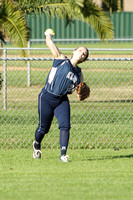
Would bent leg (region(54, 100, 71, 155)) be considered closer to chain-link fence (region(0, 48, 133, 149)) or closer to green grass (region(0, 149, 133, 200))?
green grass (region(0, 149, 133, 200))

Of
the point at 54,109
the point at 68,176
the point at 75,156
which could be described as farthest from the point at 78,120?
the point at 68,176

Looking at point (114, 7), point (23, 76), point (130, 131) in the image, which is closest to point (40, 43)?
point (23, 76)

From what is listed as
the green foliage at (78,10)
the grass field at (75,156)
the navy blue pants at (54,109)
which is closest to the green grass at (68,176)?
the grass field at (75,156)

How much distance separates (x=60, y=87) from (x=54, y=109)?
1.35 ft

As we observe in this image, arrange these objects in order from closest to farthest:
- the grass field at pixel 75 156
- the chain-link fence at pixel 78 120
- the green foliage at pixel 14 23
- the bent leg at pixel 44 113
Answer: the grass field at pixel 75 156, the bent leg at pixel 44 113, the chain-link fence at pixel 78 120, the green foliage at pixel 14 23

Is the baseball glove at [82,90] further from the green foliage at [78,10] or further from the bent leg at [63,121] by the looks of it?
the green foliage at [78,10]

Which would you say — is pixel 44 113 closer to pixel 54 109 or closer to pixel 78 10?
pixel 54 109

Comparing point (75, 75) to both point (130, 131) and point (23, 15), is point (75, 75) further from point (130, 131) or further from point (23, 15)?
point (23, 15)

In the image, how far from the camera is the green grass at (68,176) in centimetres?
543

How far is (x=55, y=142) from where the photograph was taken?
29.9ft

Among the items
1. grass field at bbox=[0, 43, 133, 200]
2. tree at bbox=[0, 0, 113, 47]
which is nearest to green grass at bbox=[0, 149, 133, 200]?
grass field at bbox=[0, 43, 133, 200]

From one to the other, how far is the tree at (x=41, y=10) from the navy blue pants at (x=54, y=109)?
245 inches

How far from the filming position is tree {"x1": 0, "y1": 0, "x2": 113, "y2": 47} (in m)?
13.3

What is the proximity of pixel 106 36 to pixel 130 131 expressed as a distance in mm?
4991
